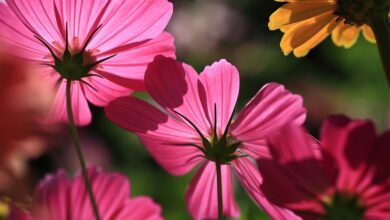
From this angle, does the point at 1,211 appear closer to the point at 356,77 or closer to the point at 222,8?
the point at 356,77

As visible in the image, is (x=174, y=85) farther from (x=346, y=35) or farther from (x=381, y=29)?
(x=346, y=35)

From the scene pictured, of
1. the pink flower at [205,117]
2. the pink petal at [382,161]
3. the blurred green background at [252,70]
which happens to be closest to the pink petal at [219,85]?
the pink flower at [205,117]

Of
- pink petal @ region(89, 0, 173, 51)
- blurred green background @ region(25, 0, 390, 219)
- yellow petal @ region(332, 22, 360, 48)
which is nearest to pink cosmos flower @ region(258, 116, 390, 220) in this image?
pink petal @ region(89, 0, 173, 51)

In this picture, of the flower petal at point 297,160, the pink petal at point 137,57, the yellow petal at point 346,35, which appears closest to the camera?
the flower petal at point 297,160

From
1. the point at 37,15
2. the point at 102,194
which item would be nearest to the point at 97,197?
the point at 102,194

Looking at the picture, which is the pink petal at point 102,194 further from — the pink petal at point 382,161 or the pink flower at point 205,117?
the pink petal at point 382,161

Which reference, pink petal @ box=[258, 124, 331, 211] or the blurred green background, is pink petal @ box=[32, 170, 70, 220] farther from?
the blurred green background
